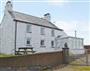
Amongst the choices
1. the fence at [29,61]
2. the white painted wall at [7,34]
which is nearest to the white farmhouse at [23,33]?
the white painted wall at [7,34]

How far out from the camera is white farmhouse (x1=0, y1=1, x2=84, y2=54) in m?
33.5

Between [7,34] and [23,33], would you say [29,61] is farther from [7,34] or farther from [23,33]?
[7,34]

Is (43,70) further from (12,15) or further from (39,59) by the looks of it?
(12,15)

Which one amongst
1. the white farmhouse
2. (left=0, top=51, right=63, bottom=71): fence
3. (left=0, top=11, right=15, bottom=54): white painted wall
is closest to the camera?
(left=0, top=51, right=63, bottom=71): fence

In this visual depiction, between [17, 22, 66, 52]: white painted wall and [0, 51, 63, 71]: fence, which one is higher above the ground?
[17, 22, 66, 52]: white painted wall

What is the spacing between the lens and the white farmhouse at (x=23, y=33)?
110 feet

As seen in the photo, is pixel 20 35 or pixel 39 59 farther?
pixel 20 35

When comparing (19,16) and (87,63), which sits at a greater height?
(19,16)

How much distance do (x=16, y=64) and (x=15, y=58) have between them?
655mm

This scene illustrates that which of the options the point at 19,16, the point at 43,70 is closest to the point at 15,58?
the point at 43,70

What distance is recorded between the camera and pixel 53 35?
4038 cm

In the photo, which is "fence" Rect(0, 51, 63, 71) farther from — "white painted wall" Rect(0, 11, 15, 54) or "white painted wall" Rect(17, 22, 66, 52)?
"white painted wall" Rect(17, 22, 66, 52)

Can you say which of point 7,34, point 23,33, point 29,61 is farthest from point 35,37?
point 29,61

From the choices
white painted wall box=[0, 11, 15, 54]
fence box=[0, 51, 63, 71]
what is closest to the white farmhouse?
white painted wall box=[0, 11, 15, 54]
